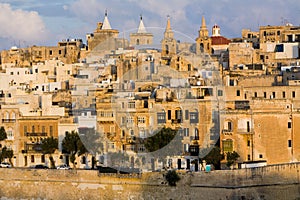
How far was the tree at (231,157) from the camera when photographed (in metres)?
40.1

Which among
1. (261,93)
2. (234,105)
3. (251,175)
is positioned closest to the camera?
(251,175)

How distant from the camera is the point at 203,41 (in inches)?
2781

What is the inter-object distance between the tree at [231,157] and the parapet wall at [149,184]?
10.7 feet

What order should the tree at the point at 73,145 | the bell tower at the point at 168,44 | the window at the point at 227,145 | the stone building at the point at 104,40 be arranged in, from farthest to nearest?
the stone building at the point at 104,40
the bell tower at the point at 168,44
the tree at the point at 73,145
the window at the point at 227,145

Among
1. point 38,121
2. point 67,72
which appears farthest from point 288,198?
point 67,72

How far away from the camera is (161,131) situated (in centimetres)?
4197

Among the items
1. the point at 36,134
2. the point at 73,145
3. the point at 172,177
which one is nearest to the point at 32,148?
the point at 36,134

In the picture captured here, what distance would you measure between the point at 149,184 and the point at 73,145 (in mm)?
7235

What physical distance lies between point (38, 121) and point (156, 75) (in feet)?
29.0

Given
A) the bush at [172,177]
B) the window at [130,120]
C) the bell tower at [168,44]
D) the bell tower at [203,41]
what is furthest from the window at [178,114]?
the bell tower at [203,41]

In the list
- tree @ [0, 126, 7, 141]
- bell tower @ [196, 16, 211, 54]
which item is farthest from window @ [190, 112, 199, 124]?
bell tower @ [196, 16, 211, 54]

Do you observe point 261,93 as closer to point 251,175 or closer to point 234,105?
point 234,105

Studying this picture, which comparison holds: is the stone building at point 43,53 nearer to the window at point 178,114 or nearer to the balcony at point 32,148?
the balcony at point 32,148

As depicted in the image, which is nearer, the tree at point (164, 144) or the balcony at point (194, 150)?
the tree at point (164, 144)
